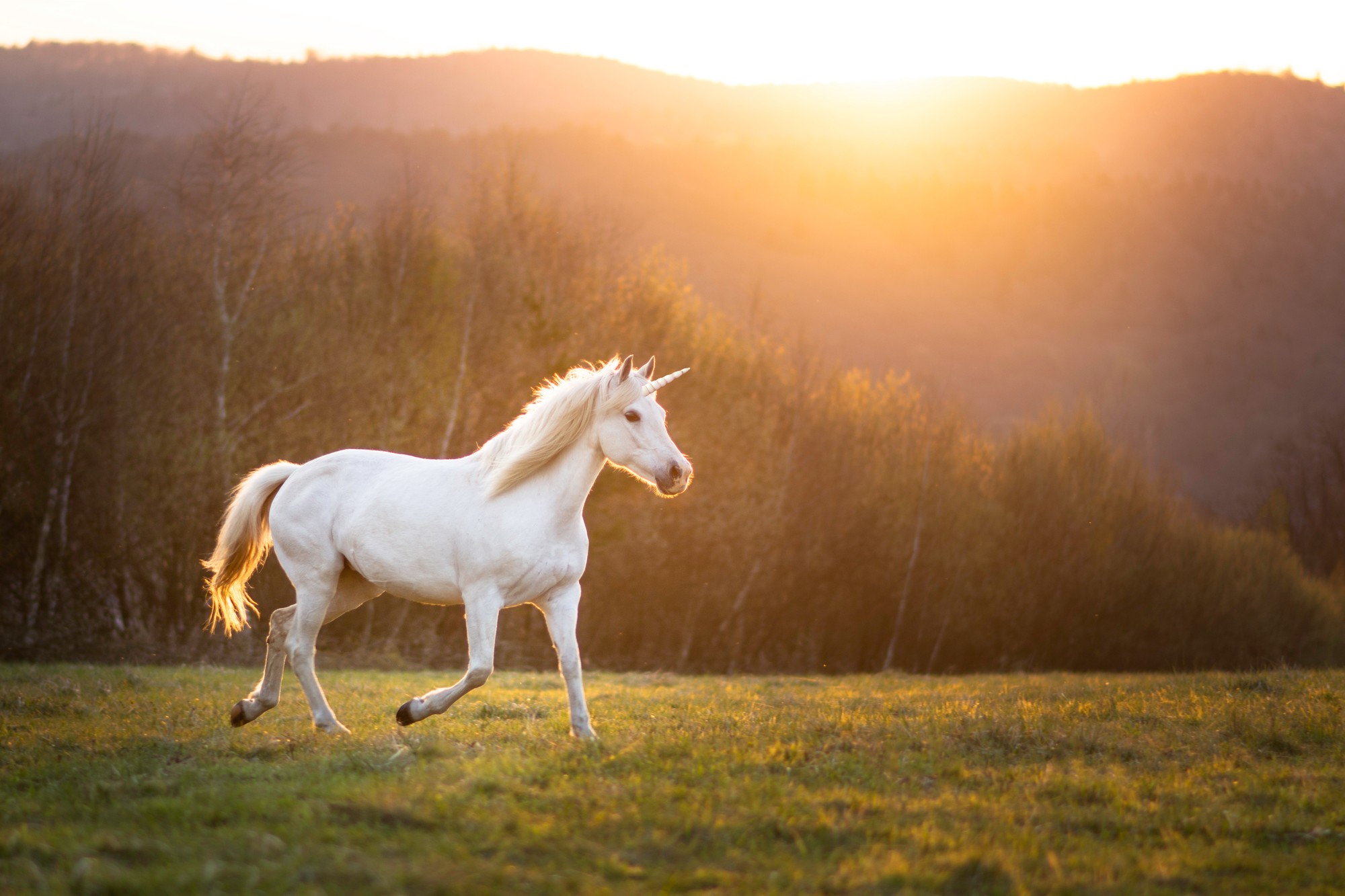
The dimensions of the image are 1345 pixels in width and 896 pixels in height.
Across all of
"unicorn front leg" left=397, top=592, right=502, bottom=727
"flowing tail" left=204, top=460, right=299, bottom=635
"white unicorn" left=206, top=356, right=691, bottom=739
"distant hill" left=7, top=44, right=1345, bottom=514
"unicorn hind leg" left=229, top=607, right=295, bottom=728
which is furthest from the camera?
"distant hill" left=7, top=44, right=1345, bottom=514

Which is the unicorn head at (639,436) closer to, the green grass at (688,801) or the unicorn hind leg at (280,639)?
the green grass at (688,801)

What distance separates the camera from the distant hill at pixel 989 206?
8681cm

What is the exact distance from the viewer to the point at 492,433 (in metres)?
23.1

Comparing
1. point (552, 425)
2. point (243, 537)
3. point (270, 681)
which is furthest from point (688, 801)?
point (243, 537)

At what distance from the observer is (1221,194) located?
103312 millimetres

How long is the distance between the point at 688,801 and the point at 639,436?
9.38ft

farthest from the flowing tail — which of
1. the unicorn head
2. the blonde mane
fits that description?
Result: the unicorn head

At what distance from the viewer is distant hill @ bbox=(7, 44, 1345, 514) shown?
86.8 metres

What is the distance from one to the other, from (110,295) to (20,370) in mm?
2115

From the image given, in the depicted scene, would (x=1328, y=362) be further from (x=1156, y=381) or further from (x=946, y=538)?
(x=946, y=538)

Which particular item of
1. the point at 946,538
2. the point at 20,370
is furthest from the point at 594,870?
the point at 946,538

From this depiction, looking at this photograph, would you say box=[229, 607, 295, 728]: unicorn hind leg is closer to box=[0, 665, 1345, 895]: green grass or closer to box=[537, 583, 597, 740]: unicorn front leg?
box=[0, 665, 1345, 895]: green grass

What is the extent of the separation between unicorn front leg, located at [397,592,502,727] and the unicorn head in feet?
4.38

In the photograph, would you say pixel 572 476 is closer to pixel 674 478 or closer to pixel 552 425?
pixel 552 425
